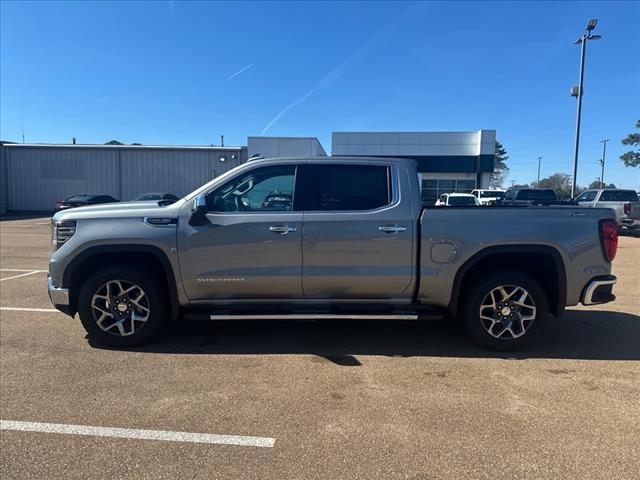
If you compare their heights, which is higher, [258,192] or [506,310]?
[258,192]

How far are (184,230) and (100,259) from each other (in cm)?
101

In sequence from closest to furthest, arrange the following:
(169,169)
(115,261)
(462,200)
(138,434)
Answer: (138,434) → (115,261) → (462,200) → (169,169)

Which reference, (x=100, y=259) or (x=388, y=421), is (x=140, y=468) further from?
(x=100, y=259)

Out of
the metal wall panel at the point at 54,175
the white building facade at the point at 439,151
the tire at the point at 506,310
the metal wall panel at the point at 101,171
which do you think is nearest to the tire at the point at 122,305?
the tire at the point at 506,310

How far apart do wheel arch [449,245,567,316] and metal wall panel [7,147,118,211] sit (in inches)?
1251

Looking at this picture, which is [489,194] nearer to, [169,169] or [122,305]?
[169,169]

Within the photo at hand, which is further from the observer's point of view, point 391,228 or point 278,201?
point 278,201

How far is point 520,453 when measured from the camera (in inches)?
115

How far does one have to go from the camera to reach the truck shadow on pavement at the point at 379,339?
4715 millimetres

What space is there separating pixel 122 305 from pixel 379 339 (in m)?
2.77

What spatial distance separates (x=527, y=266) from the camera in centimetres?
484

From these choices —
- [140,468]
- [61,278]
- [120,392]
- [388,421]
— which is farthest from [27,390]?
[388,421]

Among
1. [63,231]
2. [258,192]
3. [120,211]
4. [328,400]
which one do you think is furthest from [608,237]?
[63,231]

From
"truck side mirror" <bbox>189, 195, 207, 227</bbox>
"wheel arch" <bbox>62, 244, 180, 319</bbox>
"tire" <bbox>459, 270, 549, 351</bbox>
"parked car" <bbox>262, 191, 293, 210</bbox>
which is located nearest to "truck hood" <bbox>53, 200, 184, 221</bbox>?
"truck side mirror" <bbox>189, 195, 207, 227</bbox>
